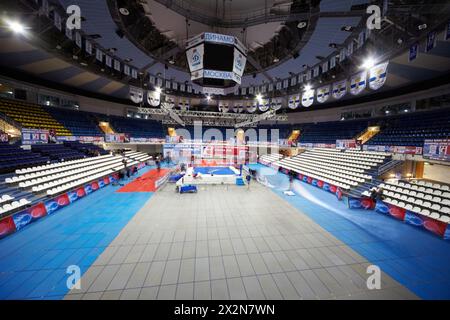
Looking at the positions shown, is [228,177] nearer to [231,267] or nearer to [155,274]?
[231,267]

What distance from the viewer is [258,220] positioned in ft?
27.9

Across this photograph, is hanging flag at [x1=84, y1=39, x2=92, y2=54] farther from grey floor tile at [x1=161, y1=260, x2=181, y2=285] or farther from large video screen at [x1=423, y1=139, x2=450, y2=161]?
large video screen at [x1=423, y1=139, x2=450, y2=161]

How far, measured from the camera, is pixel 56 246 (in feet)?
20.3

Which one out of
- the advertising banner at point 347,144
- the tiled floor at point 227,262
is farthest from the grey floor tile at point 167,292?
the advertising banner at point 347,144

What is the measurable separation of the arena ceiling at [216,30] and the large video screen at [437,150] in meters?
6.02

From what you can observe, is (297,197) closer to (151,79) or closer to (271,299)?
(271,299)

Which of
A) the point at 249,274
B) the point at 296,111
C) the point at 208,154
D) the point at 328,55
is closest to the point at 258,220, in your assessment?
the point at 249,274

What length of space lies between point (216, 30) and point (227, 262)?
15747mm

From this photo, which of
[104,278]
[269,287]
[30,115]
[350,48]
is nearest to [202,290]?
[269,287]

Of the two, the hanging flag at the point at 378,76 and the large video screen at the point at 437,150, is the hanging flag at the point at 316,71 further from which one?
the large video screen at the point at 437,150

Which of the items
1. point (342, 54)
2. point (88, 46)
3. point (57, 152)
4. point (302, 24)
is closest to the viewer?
point (302, 24)

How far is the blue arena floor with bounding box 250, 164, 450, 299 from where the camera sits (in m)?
4.84
